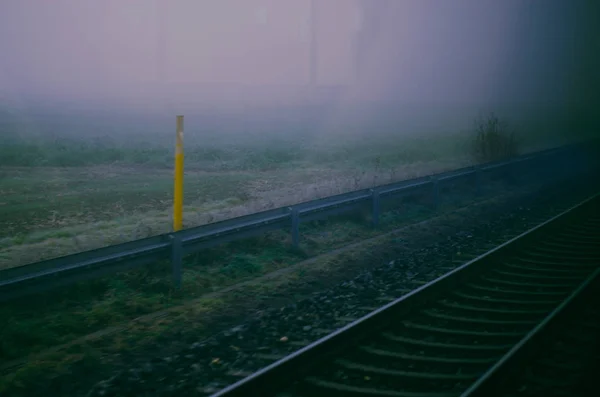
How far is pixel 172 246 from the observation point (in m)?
8.48

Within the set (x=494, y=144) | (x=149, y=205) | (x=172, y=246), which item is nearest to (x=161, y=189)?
(x=149, y=205)

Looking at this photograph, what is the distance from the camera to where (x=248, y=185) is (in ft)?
58.9

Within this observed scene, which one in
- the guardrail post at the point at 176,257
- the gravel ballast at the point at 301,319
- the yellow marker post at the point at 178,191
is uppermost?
the yellow marker post at the point at 178,191

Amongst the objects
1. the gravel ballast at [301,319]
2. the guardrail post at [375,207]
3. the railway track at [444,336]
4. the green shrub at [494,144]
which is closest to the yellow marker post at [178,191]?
the gravel ballast at [301,319]

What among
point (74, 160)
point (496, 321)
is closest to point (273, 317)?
point (496, 321)

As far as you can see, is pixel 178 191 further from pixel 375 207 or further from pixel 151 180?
pixel 151 180

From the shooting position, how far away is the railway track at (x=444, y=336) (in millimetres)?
5363

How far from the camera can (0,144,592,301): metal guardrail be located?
7047 mm

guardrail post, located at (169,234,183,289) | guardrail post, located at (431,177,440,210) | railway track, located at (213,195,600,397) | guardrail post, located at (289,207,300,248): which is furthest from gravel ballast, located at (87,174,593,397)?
guardrail post, located at (431,177,440,210)

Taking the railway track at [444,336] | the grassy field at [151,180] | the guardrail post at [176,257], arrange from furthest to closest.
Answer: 1. the grassy field at [151,180]
2. the guardrail post at [176,257]
3. the railway track at [444,336]

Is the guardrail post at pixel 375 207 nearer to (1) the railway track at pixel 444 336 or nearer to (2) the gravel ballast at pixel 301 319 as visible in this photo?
(2) the gravel ballast at pixel 301 319

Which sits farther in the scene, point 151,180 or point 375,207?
point 151,180

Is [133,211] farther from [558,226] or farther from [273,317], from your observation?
[558,226]

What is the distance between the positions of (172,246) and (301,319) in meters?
2.38
